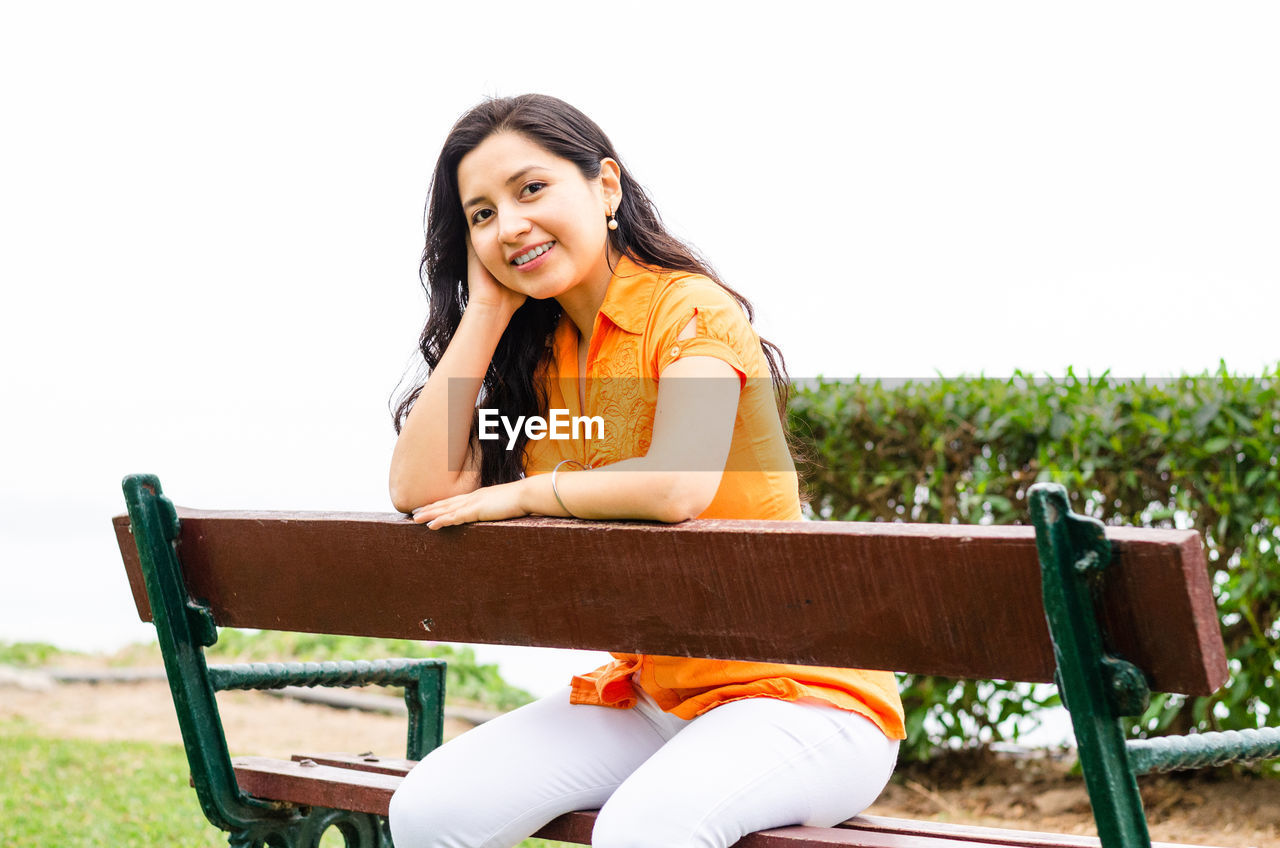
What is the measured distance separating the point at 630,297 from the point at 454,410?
0.43 m

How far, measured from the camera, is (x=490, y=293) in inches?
105

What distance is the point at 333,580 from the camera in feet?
7.27

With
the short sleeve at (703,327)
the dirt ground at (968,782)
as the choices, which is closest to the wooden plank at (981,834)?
the short sleeve at (703,327)

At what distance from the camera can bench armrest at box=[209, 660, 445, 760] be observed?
256 centimetres

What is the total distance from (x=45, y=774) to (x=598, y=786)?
13.3 ft

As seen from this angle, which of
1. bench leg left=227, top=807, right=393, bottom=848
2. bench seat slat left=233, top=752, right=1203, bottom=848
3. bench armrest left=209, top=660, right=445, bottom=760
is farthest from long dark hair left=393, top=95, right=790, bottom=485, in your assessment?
bench leg left=227, top=807, right=393, bottom=848

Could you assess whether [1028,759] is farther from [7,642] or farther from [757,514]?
[7,642]

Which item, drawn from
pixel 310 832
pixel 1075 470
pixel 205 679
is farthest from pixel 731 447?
pixel 1075 470

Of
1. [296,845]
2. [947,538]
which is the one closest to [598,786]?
[296,845]

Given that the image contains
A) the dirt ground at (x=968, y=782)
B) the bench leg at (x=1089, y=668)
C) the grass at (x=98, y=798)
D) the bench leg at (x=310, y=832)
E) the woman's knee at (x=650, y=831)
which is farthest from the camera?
the dirt ground at (x=968, y=782)

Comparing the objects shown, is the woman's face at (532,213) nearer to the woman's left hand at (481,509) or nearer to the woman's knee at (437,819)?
the woman's left hand at (481,509)

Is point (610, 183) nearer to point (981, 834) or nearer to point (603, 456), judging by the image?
point (603, 456)

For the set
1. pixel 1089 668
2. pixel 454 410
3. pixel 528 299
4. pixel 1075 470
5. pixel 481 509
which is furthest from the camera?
pixel 1075 470

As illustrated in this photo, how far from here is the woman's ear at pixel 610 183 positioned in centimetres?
263
